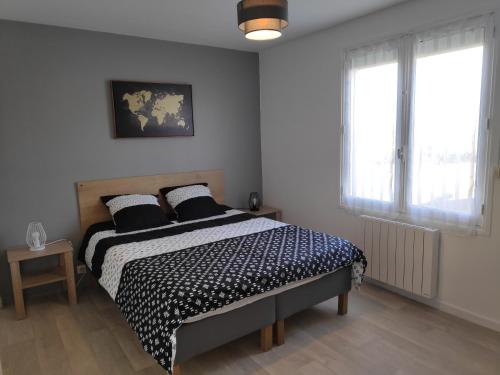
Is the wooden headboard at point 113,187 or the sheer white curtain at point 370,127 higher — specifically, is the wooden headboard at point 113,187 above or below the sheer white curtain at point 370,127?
below

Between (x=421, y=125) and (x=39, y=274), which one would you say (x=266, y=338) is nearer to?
(x=421, y=125)

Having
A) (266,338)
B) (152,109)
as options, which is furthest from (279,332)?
(152,109)

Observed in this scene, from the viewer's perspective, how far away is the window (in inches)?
101

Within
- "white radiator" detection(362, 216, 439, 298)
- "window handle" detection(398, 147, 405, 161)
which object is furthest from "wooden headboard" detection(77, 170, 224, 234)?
"window handle" detection(398, 147, 405, 161)

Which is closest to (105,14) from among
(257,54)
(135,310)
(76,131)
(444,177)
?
(76,131)

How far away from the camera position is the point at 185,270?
2326 mm

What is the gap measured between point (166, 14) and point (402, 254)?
2808mm

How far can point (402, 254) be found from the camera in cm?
305

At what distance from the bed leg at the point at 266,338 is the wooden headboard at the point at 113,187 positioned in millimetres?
2054

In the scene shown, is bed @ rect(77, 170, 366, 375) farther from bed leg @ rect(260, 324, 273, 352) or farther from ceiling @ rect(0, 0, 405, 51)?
ceiling @ rect(0, 0, 405, 51)

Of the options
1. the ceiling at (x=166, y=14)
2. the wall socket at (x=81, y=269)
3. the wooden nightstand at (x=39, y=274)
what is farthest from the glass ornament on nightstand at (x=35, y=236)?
the ceiling at (x=166, y=14)

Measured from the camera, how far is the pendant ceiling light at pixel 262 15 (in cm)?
172

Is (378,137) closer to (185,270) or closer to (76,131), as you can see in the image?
(185,270)

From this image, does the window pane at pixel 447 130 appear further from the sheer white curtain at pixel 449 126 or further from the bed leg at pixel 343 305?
the bed leg at pixel 343 305
